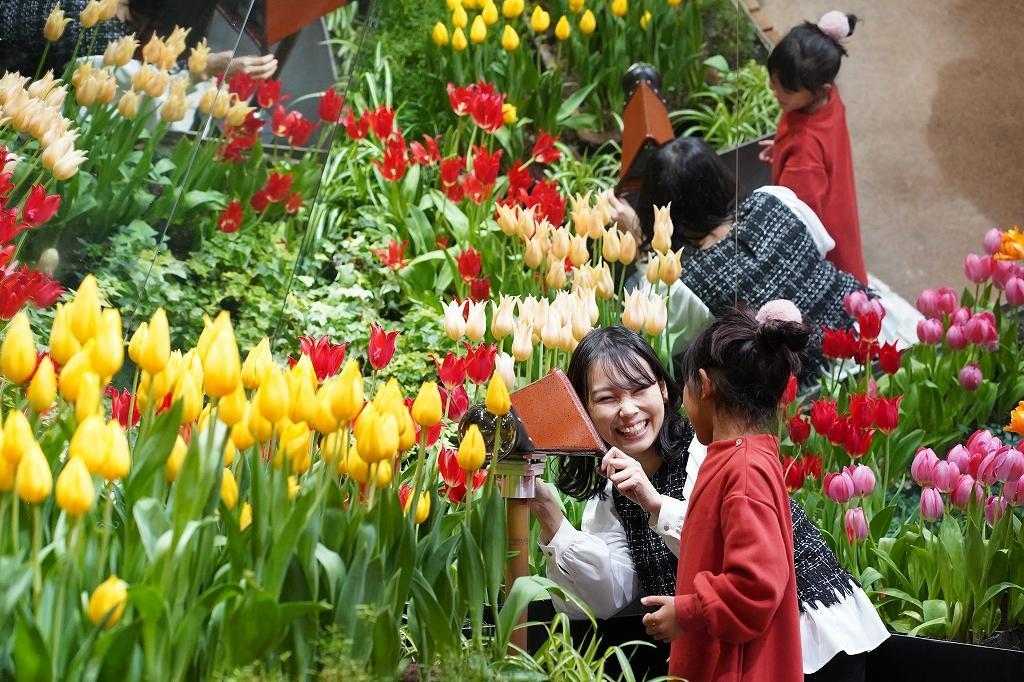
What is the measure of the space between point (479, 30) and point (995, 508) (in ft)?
6.59

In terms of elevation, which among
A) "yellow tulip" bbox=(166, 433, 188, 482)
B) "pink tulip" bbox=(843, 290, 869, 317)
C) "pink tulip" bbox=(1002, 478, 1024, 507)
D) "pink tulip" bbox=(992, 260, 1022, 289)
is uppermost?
"pink tulip" bbox=(992, 260, 1022, 289)

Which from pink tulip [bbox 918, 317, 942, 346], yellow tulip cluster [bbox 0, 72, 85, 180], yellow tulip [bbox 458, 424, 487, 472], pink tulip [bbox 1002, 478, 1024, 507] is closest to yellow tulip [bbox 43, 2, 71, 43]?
yellow tulip cluster [bbox 0, 72, 85, 180]

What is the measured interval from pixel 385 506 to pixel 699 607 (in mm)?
562

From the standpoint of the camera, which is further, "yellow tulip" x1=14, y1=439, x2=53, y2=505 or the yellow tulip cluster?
the yellow tulip cluster

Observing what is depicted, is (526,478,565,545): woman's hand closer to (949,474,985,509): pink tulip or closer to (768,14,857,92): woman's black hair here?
(949,474,985,509): pink tulip

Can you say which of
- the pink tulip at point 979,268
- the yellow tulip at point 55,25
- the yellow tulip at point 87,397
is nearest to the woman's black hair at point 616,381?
the yellow tulip at point 55,25

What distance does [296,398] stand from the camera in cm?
150

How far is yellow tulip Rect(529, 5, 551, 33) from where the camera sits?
3.60 meters

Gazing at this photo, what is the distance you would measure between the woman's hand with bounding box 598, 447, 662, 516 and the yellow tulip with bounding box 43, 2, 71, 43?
114 cm

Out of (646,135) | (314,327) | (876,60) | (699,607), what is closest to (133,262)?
(314,327)

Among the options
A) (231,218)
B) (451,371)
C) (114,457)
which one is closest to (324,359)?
(451,371)

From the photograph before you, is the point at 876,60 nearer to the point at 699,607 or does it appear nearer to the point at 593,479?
the point at 593,479

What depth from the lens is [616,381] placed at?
2383 mm

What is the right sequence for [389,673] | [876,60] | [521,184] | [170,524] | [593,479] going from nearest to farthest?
[170,524] < [389,673] < [593,479] < [521,184] < [876,60]
